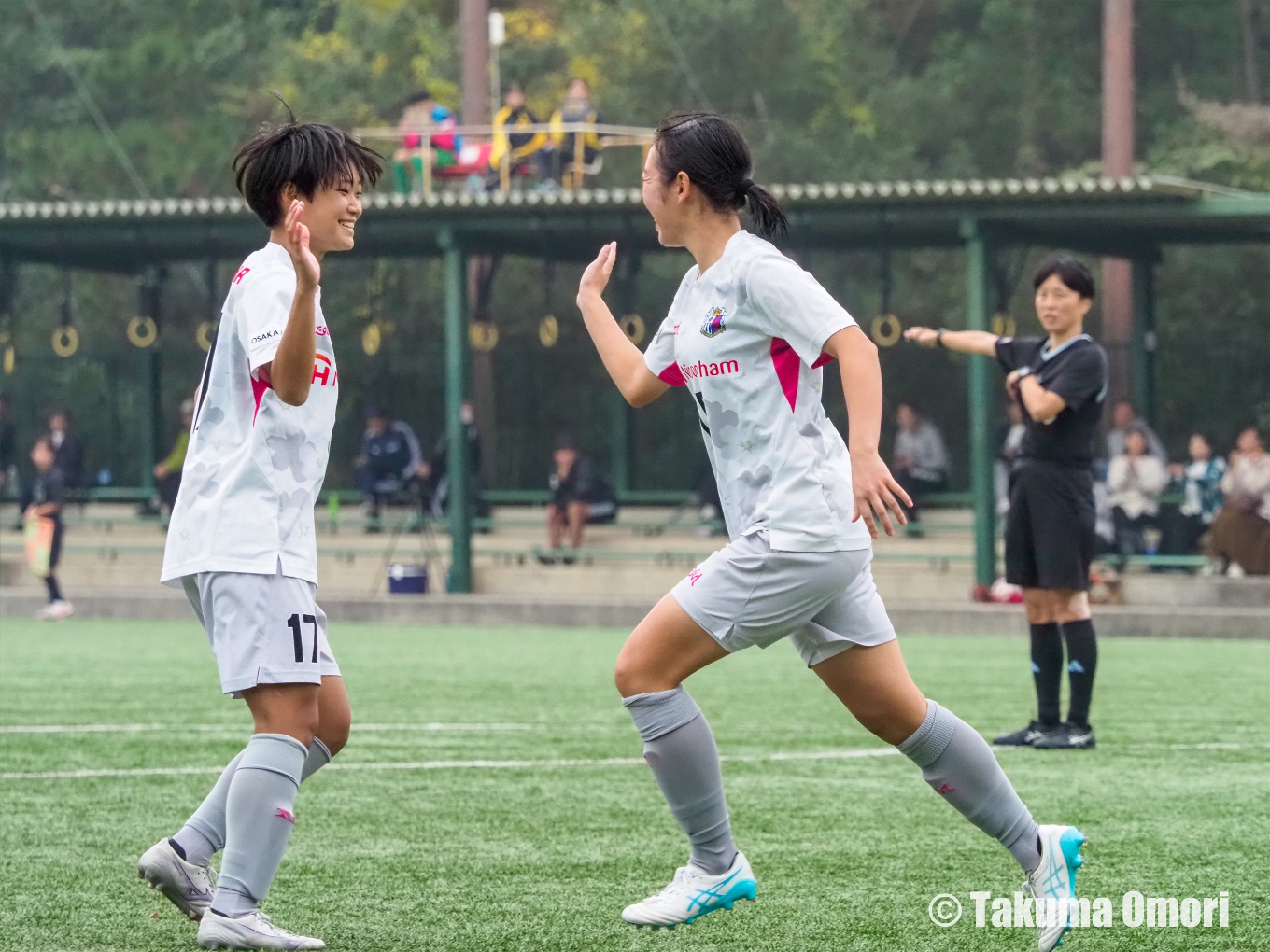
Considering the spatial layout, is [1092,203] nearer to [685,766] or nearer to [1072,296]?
[1072,296]

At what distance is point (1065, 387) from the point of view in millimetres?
7586

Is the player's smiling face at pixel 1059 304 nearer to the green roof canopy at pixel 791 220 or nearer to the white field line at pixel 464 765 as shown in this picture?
the white field line at pixel 464 765

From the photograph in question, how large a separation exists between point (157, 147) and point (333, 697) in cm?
3178

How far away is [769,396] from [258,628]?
1.18 metres

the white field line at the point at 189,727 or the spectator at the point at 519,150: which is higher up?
the spectator at the point at 519,150

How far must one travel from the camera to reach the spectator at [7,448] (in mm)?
22469

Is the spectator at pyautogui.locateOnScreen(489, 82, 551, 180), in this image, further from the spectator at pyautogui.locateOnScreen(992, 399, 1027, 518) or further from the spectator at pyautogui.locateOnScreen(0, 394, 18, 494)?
the spectator at pyautogui.locateOnScreen(0, 394, 18, 494)

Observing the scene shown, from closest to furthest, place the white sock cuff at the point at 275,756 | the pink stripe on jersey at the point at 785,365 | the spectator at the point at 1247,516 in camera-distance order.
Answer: the white sock cuff at the point at 275,756 < the pink stripe on jersey at the point at 785,365 < the spectator at the point at 1247,516

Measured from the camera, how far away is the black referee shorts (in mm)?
7680

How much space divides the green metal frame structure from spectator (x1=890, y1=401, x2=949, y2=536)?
1256 mm

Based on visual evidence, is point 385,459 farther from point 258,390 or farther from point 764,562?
point 764,562

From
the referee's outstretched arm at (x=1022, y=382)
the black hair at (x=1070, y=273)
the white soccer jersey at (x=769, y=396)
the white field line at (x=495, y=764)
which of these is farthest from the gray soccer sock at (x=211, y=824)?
the black hair at (x=1070, y=273)

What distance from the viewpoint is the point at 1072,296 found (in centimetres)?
760

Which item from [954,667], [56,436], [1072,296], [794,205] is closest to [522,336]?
[56,436]
